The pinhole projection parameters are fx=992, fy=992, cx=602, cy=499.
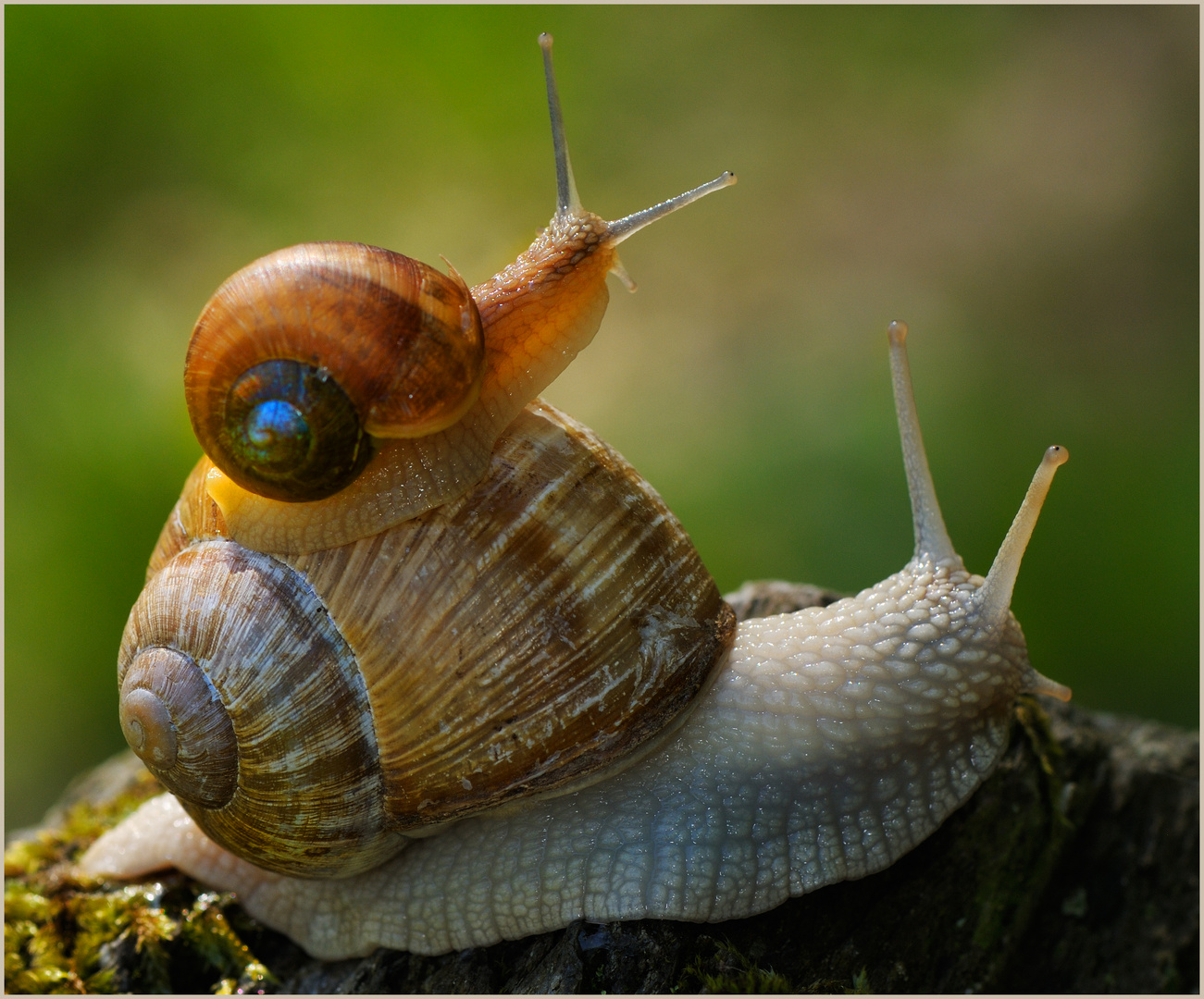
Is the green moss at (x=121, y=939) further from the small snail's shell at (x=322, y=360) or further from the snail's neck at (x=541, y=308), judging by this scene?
the snail's neck at (x=541, y=308)

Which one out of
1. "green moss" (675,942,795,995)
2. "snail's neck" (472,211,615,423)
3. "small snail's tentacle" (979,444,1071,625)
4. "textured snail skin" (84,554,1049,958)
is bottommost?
"green moss" (675,942,795,995)

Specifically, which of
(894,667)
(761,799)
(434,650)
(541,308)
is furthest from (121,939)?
(894,667)

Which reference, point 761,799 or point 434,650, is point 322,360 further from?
point 761,799

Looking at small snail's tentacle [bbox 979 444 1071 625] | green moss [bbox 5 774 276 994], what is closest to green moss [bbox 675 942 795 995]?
small snail's tentacle [bbox 979 444 1071 625]

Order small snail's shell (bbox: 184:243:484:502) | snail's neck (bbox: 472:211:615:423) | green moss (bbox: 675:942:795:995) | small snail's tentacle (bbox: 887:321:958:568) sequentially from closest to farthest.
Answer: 1. small snail's shell (bbox: 184:243:484:502)
2. green moss (bbox: 675:942:795:995)
3. snail's neck (bbox: 472:211:615:423)
4. small snail's tentacle (bbox: 887:321:958:568)

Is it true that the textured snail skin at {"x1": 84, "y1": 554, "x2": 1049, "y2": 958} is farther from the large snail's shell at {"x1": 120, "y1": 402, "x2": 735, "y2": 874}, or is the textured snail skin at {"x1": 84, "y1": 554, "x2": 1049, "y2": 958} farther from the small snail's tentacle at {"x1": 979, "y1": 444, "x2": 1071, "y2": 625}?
the large snail's shell at {"x1": 120, "y1": 402, "x2": 735, "y2": 874}

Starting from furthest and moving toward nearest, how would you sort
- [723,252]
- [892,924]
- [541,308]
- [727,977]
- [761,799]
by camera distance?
[723,252]
[892,924]
[761,799]
[541,308]
[727,977]

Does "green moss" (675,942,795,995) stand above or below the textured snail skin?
below

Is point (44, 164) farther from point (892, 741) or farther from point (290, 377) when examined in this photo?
point (892, 741)

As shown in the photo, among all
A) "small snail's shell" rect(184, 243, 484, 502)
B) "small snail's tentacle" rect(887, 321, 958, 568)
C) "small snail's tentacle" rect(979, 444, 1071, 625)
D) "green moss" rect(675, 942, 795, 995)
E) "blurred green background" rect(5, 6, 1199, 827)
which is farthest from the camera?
"blurred green background" rect(5, 6, 1199, 827)
